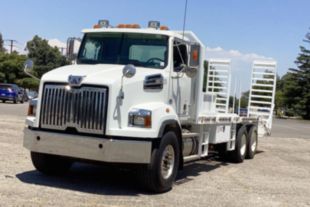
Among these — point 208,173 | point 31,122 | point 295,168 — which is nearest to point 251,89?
point 295,168

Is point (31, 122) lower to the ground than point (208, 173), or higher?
Result: higher

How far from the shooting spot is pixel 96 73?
7781 mm

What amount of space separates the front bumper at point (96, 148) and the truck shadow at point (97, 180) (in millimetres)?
620

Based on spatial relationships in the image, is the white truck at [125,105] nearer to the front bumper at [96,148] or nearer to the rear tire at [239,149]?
the front bumper at [96,148]

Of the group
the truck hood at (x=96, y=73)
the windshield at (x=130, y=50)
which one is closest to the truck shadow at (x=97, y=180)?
the truck hood at (x=96, y=73)

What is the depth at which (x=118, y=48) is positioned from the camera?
8938 mm

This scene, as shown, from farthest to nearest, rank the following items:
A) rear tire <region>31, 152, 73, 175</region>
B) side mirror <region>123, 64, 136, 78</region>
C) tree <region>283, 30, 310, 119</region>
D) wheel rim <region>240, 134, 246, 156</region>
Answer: tree <region>283, 30, 310, 119</region>
wheel rim <region>240, 134, 246, 156</region>
rear tire <region>31, 152, 73, 175</region>
side mirror <region>123, 64, 136, 78</region>

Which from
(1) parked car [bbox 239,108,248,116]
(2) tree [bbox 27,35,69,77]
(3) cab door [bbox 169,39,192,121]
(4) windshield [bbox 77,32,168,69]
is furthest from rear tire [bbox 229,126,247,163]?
(2) tree [bbox 27,35,69,77]

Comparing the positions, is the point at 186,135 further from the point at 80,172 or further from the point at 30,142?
the point at 30,142

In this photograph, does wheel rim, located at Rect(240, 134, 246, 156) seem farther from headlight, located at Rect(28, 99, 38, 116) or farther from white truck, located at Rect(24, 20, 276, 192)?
headlight, located at Rect(28, 99, 38, 116)

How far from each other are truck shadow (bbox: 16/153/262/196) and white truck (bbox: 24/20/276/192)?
291mm

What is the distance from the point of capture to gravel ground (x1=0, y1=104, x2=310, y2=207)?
7.26m

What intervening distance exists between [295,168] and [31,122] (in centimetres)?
733

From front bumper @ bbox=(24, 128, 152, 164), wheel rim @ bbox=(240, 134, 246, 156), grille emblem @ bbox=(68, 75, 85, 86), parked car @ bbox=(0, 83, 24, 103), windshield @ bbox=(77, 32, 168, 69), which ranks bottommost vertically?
wheel rim @ bbox=(240, 134, 246, 156)
